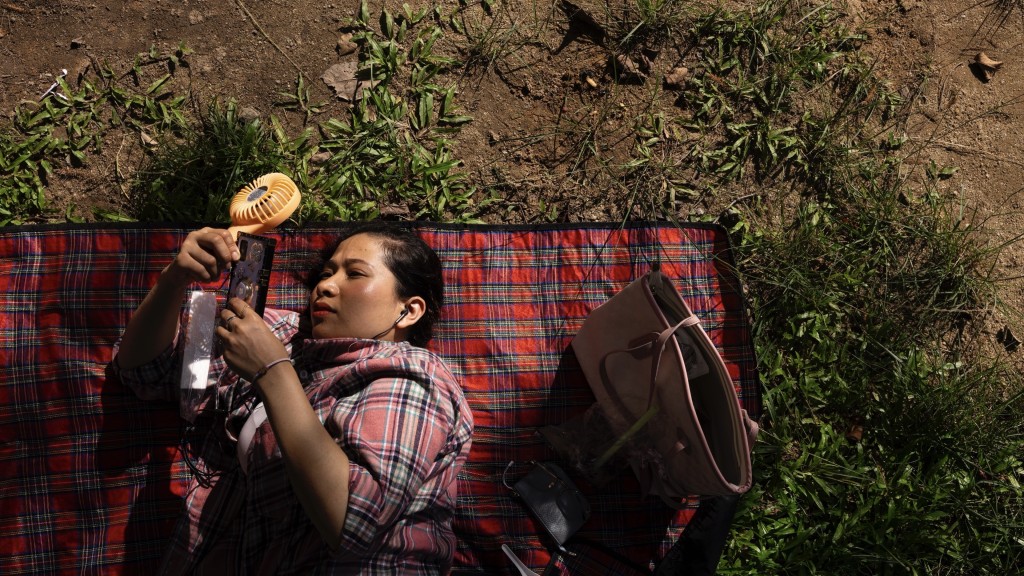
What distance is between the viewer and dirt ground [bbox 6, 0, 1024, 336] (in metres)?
3.22

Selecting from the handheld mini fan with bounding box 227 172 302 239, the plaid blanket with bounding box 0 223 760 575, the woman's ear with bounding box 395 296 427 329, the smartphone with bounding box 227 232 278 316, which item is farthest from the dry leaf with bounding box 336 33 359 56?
the woman's ear with bounding box 395 296 427 329

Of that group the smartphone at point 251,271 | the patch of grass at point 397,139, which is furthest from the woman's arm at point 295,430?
the patch of grass at point 397,139

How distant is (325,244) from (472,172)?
0.77 metres

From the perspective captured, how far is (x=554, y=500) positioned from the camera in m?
2.82

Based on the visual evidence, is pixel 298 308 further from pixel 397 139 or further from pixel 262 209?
pixel 397 139

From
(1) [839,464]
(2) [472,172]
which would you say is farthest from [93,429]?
(1) [839,464]

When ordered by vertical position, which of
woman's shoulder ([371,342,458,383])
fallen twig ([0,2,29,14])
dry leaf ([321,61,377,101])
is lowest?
woman's shoulder ([371,342,458,383])

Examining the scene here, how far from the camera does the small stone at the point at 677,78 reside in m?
3.46

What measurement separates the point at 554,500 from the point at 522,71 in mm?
2037

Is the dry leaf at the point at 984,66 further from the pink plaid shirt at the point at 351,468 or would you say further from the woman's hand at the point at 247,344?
the woman's hand at the point at 247,344

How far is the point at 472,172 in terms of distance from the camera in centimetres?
329

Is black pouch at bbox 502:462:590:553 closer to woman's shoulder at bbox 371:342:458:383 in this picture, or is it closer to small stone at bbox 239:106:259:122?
woman's shoulder at bbox 371:342:458:383

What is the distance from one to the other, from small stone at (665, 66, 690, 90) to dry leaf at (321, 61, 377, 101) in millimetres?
1452

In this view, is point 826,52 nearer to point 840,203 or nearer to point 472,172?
point 840,203
